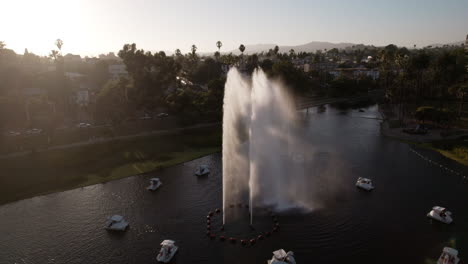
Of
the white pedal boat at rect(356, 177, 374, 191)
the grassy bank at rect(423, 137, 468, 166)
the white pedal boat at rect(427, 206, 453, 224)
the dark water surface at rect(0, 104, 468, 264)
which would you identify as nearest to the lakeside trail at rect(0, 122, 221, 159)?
the dark water surface at rect(0, 104, 468, 264)

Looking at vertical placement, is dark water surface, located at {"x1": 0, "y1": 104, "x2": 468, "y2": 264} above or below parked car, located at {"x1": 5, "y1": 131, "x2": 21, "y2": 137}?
below

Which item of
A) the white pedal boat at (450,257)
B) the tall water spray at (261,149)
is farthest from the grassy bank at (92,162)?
the white pedal boat at (450,257)

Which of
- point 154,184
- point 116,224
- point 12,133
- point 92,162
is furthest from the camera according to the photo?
point 12,133

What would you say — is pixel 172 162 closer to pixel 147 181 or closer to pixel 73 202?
pixel 147 181

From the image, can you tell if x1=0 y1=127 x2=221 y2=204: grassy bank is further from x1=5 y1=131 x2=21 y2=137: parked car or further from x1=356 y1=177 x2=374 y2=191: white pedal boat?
x1=356 y1=177 x2=374 y2=191: white pedal boat

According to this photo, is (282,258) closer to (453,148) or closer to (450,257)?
(450,257)

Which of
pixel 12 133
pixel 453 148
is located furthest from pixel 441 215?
pixel 12 133

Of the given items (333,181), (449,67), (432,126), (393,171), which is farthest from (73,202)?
(449,67)
